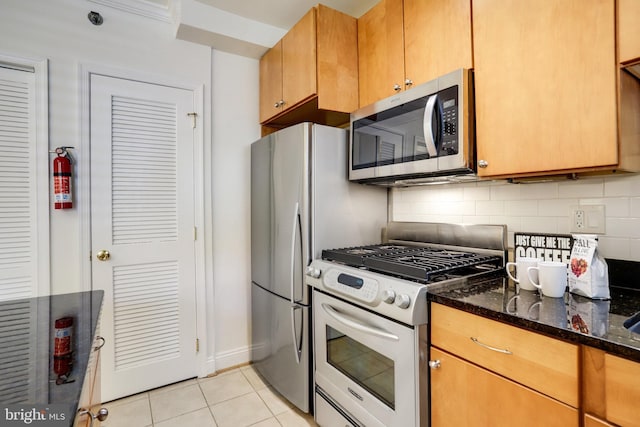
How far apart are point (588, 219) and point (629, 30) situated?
0.73m

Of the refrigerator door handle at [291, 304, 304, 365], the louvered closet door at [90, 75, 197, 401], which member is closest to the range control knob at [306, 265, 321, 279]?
the refrigerator door handle at [291, 304, 304, 365]

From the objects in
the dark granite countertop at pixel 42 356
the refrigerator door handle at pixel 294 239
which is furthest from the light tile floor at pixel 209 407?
the dark granite countertop at pixel 42 356

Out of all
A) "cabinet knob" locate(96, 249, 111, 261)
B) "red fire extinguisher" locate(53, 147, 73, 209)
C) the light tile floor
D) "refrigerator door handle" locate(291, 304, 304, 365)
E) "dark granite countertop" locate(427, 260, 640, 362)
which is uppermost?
"red fire extinguisher" locate(53, 147, 73, 209)

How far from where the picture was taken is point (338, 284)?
5.28ft

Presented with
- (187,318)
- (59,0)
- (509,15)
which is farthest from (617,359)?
(59,0)

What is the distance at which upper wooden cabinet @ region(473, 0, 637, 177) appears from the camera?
3.51ft

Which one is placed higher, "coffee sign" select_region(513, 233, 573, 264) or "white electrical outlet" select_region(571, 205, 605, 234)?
"white electrical outlet" select_region(571, 205, 605, 234)

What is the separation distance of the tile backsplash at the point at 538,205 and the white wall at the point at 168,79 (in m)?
1.39

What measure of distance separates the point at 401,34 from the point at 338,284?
1353mm

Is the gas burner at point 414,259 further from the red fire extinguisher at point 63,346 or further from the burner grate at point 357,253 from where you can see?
the red fire extinguisher at point 63,346

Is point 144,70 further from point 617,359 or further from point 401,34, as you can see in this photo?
point 617,359

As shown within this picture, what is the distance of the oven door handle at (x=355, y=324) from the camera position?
135 cm

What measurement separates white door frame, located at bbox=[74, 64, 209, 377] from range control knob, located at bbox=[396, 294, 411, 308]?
1.65 meters

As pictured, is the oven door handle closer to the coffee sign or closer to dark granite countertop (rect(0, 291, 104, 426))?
the coffee sign
